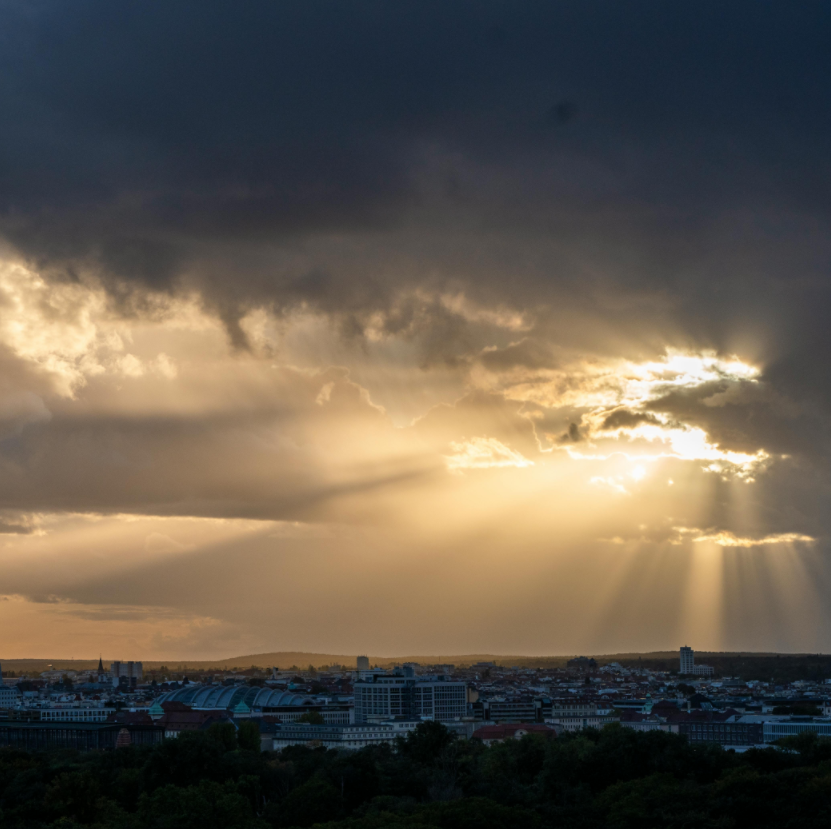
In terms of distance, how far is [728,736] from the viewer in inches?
7219

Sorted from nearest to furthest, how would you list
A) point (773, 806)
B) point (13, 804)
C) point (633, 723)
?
point (773, 806), point (13, 804), point (633, 723)

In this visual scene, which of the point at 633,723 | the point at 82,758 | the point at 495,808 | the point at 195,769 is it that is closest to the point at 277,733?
the point at 633,723

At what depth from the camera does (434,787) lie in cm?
9100

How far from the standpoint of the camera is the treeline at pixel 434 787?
73.9 meters

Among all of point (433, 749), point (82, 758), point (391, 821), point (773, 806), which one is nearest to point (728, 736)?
point (433, 749)

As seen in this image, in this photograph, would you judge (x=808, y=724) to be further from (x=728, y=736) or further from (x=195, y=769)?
(x=195, y=769)

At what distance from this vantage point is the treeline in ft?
243

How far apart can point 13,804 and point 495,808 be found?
1257 inches

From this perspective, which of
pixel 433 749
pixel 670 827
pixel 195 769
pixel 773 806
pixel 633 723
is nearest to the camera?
pixel 670 827

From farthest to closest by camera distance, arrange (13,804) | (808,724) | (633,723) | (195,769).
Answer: (633,723) → (808,724) → (195,769) → (13,804)

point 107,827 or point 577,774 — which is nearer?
point 107,827

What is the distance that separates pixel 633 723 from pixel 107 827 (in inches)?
5417

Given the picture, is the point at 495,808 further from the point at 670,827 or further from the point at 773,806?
the point at 773,806

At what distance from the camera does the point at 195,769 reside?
95688 millimetres
